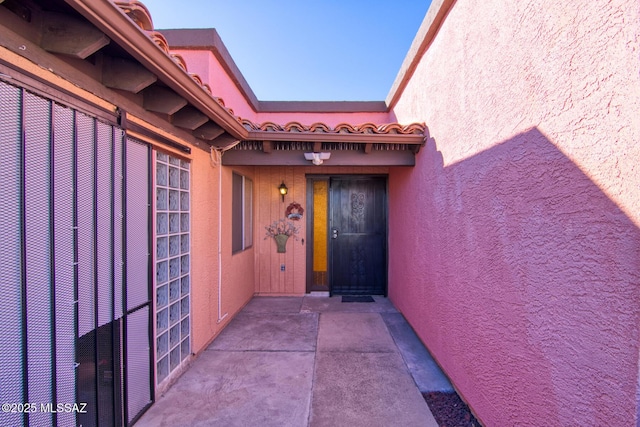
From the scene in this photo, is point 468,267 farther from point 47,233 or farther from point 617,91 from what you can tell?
point 47,233

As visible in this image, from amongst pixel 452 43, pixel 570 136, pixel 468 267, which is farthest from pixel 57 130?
pixel 452 43

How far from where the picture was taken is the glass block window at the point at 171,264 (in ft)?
8.81

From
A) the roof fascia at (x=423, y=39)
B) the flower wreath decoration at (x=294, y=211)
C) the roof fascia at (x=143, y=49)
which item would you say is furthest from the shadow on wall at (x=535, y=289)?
the flower wreath decoration at (x=294, y=211)

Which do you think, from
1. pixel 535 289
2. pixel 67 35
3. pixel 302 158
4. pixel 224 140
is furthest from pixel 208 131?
pixel 535 289

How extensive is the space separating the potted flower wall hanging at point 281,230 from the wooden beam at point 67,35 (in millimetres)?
4483

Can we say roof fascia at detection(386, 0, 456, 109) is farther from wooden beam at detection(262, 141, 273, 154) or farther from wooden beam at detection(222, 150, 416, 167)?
wooden beam at detection(262, 141, 273, 154)

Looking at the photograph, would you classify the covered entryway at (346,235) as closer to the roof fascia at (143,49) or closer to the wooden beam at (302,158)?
the wooden beam at (302,158)

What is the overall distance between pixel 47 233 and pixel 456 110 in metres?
3.13

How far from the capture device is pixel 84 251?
1788mm

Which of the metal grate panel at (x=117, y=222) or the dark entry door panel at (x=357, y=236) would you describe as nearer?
the metal grate panel at (x=117, y=222)

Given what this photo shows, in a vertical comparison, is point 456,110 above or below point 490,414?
above

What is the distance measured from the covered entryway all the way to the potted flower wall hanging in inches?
13.3

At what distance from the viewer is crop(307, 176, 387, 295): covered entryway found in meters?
5.87

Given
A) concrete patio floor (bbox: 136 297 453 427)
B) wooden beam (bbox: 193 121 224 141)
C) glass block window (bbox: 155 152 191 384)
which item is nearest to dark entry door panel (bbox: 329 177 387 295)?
concrete patio floor (bbox: 136 297 453 427)
